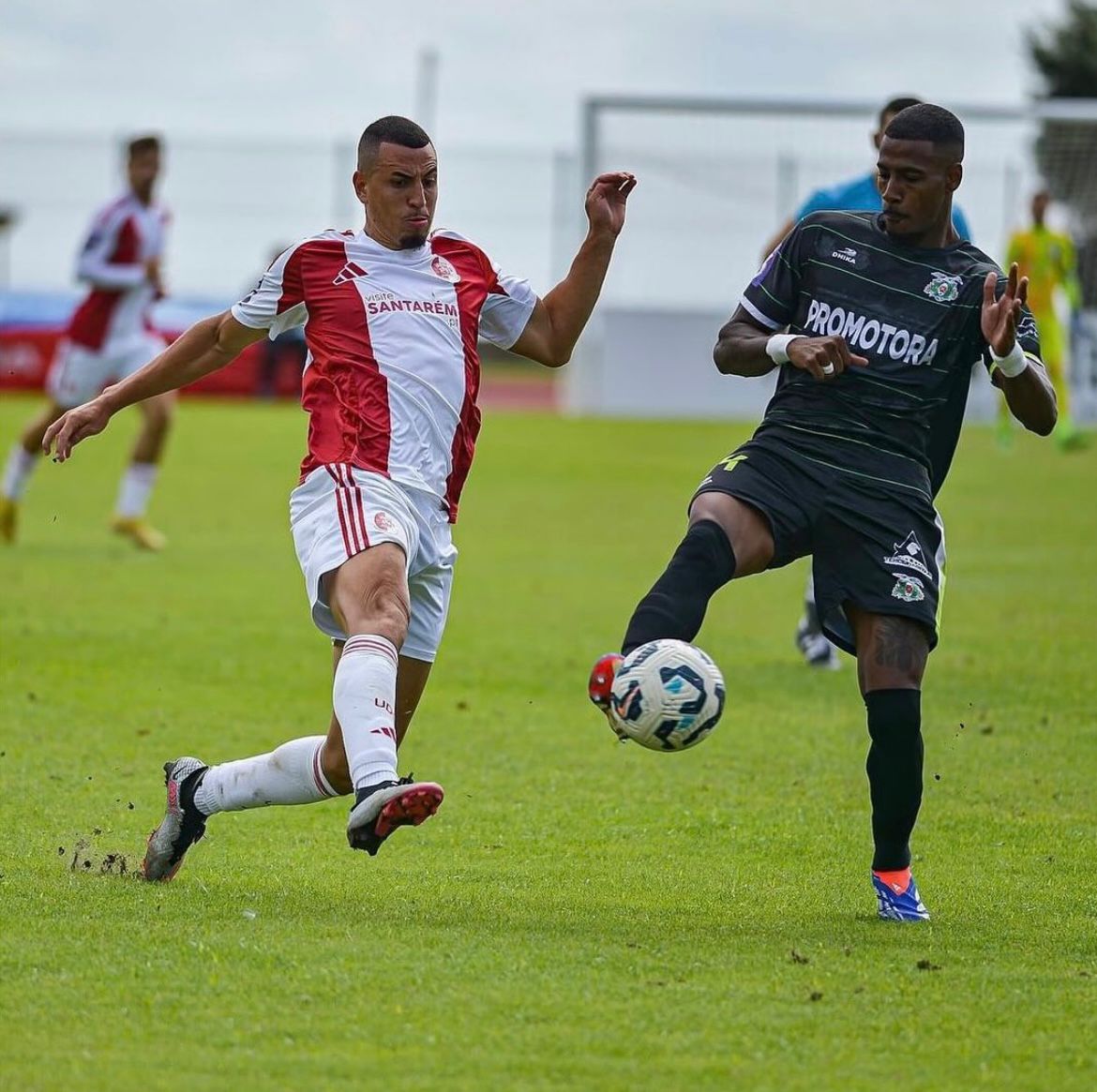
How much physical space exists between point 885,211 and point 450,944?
2.53m

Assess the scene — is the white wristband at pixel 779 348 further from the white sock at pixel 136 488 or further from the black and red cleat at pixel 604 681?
the white sock at pixel 136 488

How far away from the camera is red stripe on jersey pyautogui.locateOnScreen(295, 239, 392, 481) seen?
19.2ft

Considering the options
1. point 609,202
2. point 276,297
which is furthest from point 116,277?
point 609,202

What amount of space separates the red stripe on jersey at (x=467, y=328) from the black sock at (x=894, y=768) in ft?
4.49

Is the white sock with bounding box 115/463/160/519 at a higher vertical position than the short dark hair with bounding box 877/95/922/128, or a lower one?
lower

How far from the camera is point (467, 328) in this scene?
20.1 feet

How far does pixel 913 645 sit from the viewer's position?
5742 mm

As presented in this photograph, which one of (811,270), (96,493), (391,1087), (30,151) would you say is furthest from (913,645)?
(30,151)

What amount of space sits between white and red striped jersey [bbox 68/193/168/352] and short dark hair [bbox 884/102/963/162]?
10.6 m

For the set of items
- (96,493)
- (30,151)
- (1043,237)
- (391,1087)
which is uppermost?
(30,151)

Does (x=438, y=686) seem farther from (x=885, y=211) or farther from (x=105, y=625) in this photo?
(x=885, y=211)

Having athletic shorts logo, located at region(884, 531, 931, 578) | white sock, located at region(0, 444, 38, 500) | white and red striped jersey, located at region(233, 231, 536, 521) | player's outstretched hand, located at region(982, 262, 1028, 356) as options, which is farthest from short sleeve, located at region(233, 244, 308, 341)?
white sock, located at region(0, 444, 38, 500)

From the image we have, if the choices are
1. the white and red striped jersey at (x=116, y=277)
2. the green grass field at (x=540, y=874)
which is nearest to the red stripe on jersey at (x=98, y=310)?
the white and red striped jersey at (x=116, y=277)

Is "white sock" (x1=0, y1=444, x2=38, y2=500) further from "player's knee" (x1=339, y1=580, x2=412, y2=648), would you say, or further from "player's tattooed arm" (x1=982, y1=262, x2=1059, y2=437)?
"player's tattooed arm" (x1=982, y1=262, x2=1059, y2=437)
